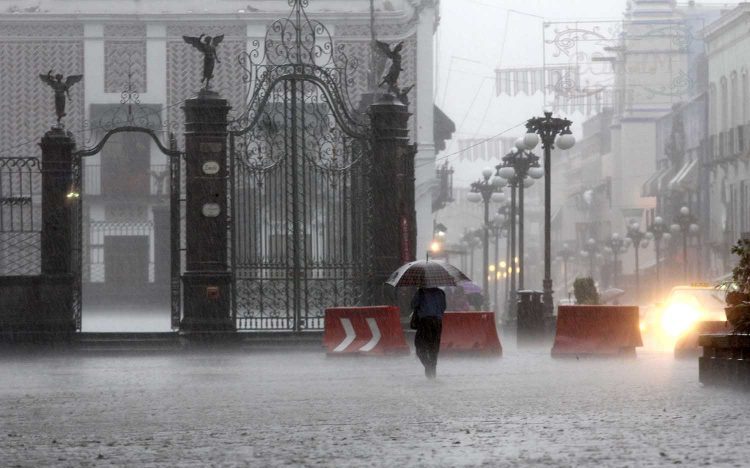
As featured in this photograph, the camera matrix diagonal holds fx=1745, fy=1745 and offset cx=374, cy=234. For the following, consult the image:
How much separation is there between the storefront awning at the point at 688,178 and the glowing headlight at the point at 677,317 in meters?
42.4

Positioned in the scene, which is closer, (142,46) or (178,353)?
(178,353)

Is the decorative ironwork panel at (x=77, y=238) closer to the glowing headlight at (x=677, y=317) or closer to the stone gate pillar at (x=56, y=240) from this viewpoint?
the stone gate pillar at (x=56, y=240)

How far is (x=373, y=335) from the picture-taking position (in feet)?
91.4

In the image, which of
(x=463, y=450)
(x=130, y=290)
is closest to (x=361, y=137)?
(x=463, y=450)

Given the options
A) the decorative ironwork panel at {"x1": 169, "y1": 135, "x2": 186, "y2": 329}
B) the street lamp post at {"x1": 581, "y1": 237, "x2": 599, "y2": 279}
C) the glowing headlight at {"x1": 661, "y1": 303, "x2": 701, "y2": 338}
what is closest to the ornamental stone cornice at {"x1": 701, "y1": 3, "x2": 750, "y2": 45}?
the street lamp post at {"x1": 581, "y1": 237, "x2": 599, "y2": 279}

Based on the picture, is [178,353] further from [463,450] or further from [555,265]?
[555,265]

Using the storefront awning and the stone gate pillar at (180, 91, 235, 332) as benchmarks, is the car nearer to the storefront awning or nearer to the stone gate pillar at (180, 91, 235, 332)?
the stone gate pillar at (180, 91, 235, 332)

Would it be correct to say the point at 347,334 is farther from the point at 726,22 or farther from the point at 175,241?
the point at 726,22

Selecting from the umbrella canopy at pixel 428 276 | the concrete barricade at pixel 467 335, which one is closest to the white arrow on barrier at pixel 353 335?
the concrete barricade at pixel 467 335

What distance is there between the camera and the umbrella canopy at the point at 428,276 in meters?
22.4

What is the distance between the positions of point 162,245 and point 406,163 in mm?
26721

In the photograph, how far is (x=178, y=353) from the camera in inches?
1123

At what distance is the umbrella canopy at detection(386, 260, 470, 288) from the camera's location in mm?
22375

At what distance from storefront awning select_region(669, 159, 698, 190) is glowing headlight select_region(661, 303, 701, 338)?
139 feet
